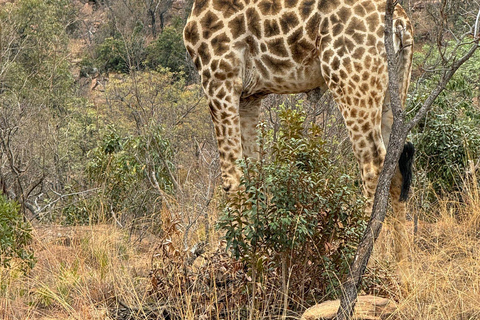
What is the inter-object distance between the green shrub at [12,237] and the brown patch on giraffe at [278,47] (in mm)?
2573

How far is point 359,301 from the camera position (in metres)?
4.32

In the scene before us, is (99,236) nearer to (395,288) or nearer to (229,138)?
(229,138)

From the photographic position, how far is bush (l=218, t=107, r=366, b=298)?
437 cm

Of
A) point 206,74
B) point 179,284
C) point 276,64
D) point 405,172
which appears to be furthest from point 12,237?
point 405,172

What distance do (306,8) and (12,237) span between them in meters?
3.09

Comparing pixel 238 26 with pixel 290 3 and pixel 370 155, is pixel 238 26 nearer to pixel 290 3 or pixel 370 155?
pixel 290 3

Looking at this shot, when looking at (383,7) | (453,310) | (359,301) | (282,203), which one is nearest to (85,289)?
(282,203)

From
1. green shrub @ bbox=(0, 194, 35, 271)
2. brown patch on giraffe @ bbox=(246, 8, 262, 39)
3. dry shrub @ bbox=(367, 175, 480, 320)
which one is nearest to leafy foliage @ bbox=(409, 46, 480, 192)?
dry shrub @ bbox=(367, 175, 480, 320)

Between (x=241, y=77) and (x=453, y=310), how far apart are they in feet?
7.24

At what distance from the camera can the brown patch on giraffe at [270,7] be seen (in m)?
5.12

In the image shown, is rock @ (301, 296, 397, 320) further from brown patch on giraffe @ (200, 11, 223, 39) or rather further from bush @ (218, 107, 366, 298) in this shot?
brown patch on giraffe @ (200, 11, 223, 39)

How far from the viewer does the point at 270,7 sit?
5.14 metres

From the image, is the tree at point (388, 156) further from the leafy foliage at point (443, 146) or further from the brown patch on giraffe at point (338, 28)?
the leafy foliage at point (443, 146)

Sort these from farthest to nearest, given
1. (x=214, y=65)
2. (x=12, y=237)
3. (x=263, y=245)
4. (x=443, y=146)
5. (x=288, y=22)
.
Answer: (x=443, y=146) → (x=12, y=237) → (x=214, y=65) → (x=288, y=22) → (x=263, y=245)
